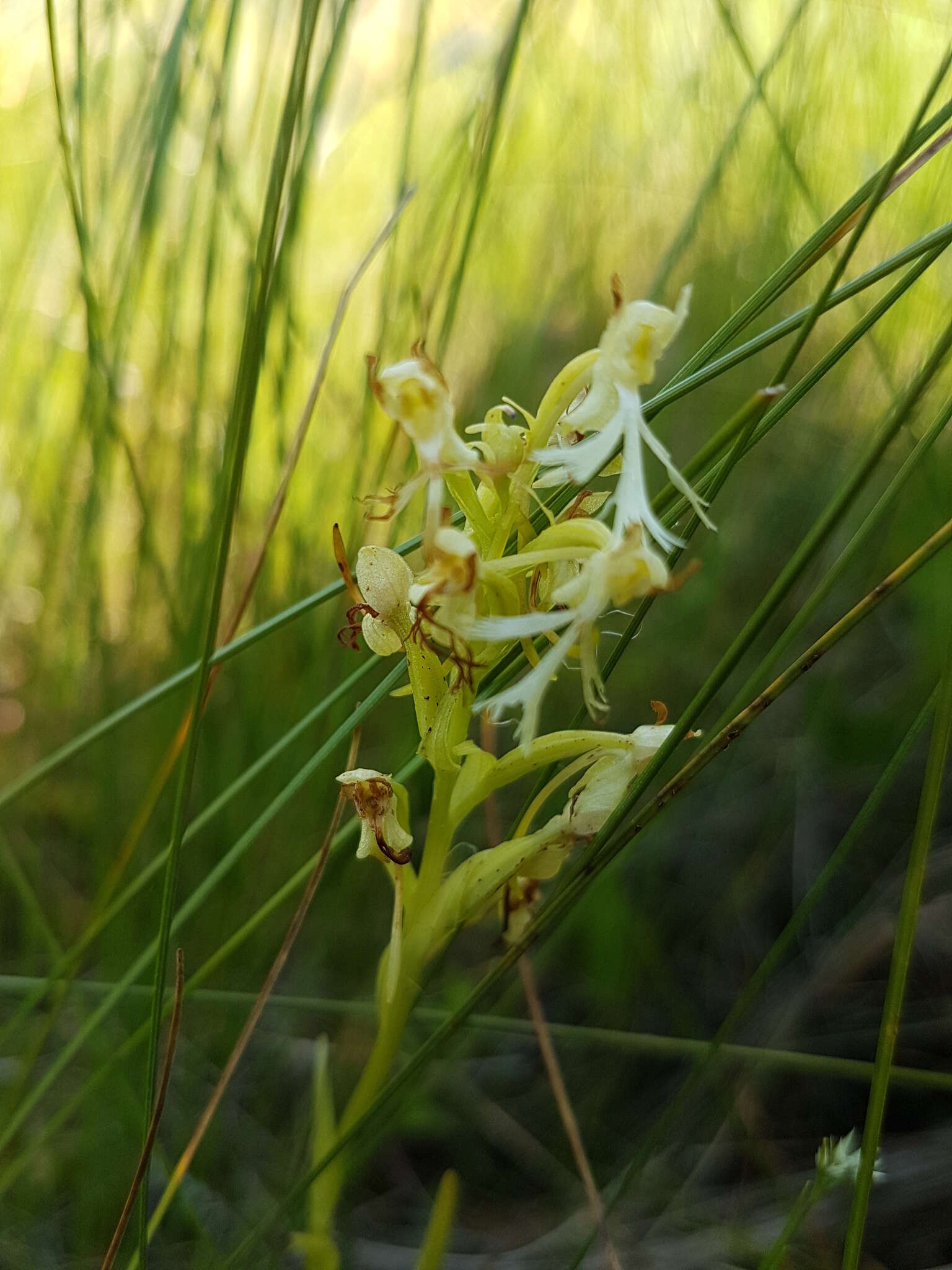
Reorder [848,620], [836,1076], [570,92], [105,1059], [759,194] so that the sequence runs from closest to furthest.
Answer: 1. [848,620]
2. [105,1059]
3. [836,1076]
4. [759,194]
5. [570,92]

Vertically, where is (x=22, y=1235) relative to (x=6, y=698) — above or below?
below

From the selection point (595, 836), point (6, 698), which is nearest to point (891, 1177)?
point (595, 836)

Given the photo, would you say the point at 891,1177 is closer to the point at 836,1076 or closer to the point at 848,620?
the point at 836,1076

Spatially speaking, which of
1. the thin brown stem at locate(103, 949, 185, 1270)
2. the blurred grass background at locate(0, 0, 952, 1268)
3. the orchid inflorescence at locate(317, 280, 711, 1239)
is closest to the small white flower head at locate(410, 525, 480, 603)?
the orchid inflorescence at locate(317, 280, 711, 1239)

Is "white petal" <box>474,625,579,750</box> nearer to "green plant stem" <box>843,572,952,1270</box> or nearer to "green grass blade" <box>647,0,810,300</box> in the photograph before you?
"green plant stem" <box>843,572,952,1270</box>

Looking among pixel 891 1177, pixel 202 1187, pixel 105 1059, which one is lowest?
pixel 891 1177

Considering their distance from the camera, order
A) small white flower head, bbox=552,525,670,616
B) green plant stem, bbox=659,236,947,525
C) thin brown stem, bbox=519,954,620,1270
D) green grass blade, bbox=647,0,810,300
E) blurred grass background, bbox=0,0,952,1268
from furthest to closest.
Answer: blurred grass background, bbox=0,0,952,1268 → green grass blade, bbox=647,0,810,300 → thin brown stem, bbox=519,954,620,1270 → green plant stem, bbox=659,236,947,525 → small white flower head, bbox=552,525,670,616

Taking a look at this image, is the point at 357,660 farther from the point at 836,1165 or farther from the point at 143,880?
the point at 836,1165
